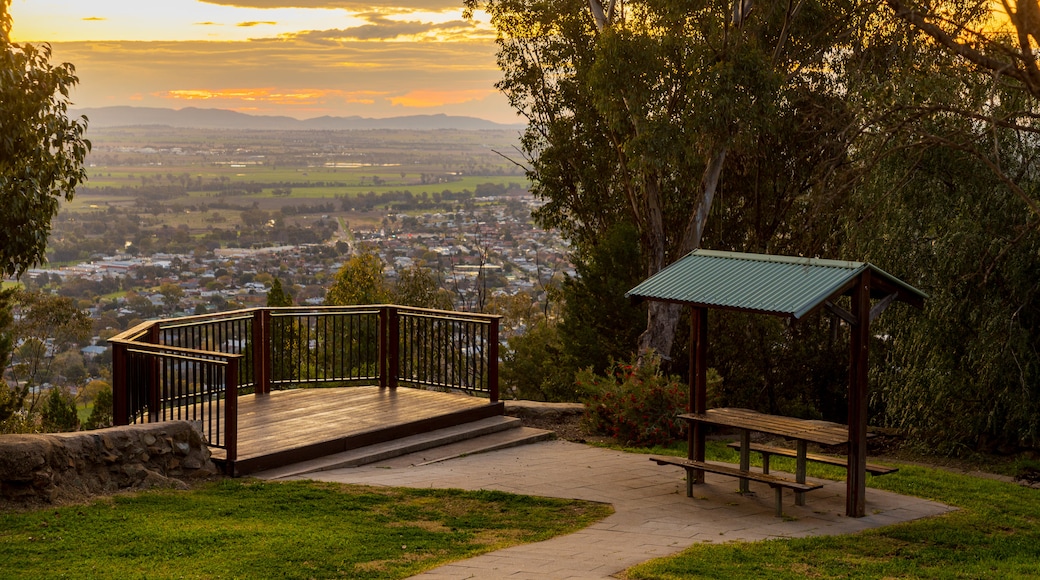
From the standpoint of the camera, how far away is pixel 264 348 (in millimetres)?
12922

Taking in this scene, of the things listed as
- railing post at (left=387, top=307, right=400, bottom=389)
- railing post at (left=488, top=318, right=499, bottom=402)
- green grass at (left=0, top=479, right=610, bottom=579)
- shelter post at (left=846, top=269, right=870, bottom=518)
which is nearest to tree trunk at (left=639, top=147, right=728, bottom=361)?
railing post at (left=488, top=318, right=499, bottom=402)

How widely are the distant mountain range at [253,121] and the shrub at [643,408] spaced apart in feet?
222

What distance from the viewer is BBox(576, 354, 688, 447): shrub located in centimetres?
1256

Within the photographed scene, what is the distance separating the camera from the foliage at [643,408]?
12.6 meters

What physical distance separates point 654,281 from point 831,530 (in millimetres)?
2857

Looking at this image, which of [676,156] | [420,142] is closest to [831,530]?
[676,156]

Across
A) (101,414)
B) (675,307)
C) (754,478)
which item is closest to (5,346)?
(101,414)

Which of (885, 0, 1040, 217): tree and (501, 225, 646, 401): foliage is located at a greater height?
(885, 0, 1040, 217): tree

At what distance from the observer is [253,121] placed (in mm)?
96438

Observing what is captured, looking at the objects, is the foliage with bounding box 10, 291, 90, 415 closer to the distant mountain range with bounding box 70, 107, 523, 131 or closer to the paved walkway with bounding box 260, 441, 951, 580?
the paved walkway with bounding box 260, 441, 951, 580

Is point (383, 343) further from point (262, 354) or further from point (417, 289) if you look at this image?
point (417, 289)

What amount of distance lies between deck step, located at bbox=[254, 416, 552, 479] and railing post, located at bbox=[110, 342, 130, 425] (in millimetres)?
1606

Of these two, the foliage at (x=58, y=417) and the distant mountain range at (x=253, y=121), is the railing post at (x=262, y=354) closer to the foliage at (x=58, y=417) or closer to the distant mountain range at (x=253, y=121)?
the foliage at (x=58, y=417)

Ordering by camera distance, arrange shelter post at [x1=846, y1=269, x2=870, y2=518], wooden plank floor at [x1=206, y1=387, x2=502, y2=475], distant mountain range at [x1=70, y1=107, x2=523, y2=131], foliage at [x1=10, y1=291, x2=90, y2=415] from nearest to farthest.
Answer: shelter post at [x1=846, y1=269, x2=870, y2=518], wooden plank floor at [x1=206, y1=387, x2=502, y2=475], foliage at [x1=10, y1=291, x2=90, y2=415], distant mountain range at [x1=70, y1=107, x2=523, y2=131]
